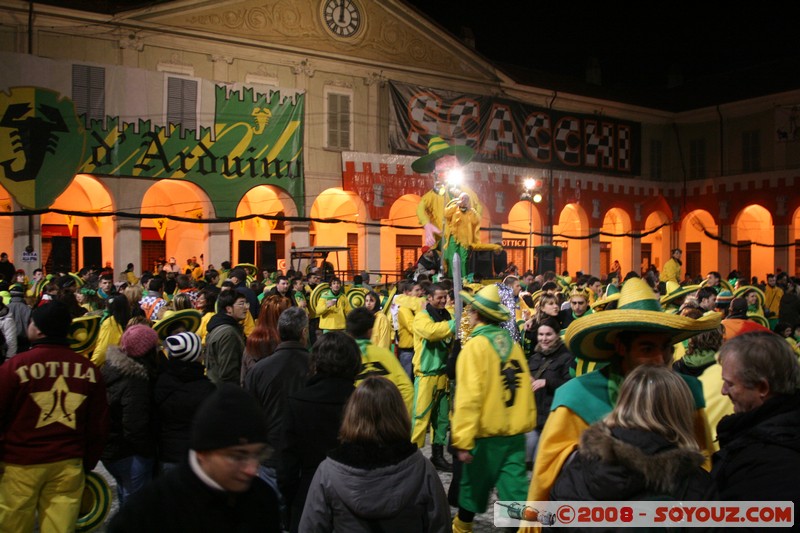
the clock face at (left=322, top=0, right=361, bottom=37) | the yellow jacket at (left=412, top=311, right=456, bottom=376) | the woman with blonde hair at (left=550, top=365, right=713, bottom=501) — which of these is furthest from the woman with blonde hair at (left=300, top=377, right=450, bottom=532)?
the clock face at (left=322, top=0, right=361, bottom=37)

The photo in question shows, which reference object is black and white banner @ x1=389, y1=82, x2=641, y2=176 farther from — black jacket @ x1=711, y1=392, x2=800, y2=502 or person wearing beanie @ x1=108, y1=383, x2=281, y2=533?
person wearing beanie @ x1=108, y1=383, x2=281, y2=533

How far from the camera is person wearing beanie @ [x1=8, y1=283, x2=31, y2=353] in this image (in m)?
8.01

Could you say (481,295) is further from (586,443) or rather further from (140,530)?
(140,530)

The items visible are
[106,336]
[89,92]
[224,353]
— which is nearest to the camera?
[224,353]

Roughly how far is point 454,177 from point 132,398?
26.2 feet

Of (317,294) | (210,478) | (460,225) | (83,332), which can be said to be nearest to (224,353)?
(83,332)

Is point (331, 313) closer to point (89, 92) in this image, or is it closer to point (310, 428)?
point (310, 428)

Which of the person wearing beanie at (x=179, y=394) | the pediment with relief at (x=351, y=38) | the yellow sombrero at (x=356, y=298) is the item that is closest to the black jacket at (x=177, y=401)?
the person wearing beanie at (x=179, y=394)

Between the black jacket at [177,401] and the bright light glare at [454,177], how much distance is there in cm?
781

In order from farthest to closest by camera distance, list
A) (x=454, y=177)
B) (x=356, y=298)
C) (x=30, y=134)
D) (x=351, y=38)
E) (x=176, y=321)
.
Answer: (x=351, y=38)
(x=30, y=134)
(x=454, y=177)
(x=356, y=298)
(x=176, y=321)

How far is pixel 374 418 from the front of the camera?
3.07m

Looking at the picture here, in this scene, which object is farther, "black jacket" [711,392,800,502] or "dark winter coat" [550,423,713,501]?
"black jacket" [711,392,800,502]

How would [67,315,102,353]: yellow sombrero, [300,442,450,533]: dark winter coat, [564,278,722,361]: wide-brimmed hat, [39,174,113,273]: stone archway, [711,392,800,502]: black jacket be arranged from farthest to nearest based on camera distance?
[39,174,113,273]: stone archway < [67,315,102,353]: yellow sombrero < [564,278,722,361]: wide-brimmed hat < [300,442,450,533]: dark winter coat < [711,392,800,502]: black jacket

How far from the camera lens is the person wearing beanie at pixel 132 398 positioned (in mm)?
4500
